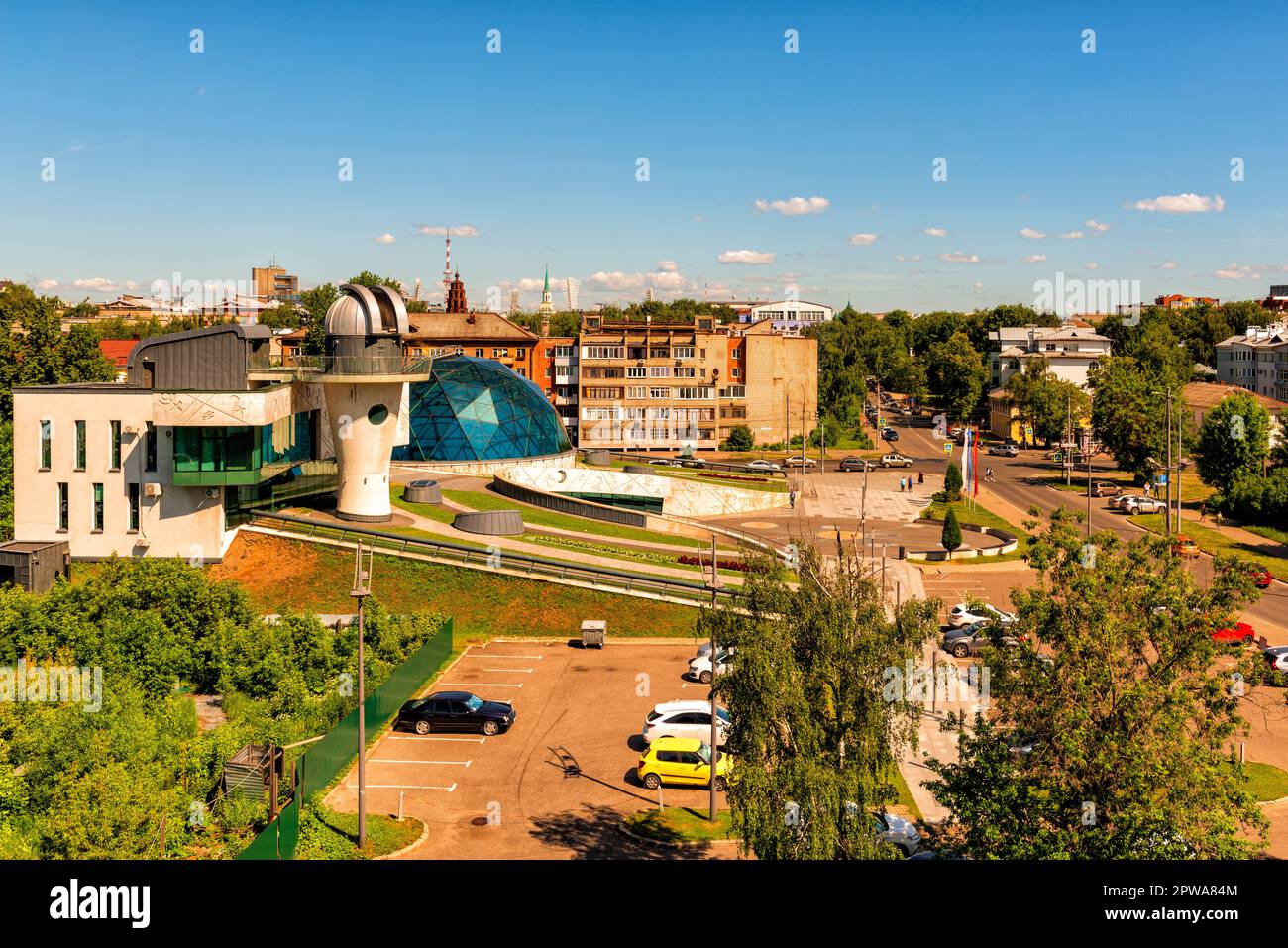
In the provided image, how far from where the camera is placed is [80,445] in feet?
154

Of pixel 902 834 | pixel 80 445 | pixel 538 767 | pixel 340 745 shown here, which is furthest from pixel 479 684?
pixel 80 445

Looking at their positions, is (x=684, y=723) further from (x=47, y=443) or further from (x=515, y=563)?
(x=47, y=443)

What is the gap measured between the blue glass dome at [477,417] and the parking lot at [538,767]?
115 feet

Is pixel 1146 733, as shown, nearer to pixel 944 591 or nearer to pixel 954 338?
pixel 944 591

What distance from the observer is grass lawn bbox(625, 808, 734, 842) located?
83.8ft

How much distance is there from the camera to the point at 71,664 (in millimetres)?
32875

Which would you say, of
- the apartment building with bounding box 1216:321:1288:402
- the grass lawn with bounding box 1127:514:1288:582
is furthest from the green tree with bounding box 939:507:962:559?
the apartment building with bounding box 1216:321:1288:402

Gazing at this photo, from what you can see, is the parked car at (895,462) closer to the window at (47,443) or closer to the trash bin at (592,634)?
the trash bin at (592,634)

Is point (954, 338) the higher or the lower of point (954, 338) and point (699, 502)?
the higher

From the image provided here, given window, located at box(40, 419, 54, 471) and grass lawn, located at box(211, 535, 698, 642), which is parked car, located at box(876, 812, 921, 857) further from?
window, located at box(40, 419, 54, 471)

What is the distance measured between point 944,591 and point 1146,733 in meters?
35.5

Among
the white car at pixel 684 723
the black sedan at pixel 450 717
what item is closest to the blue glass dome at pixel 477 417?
the black sedan at pixel 450 717

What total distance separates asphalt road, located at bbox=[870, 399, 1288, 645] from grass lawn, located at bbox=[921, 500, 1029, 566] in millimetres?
4345
